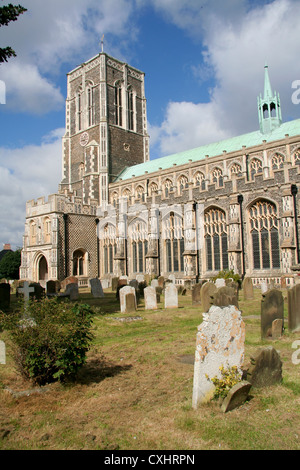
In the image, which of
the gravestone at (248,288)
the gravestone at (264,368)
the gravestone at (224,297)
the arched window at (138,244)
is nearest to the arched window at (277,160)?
the arched window at (138,244)

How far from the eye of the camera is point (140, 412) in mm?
3836

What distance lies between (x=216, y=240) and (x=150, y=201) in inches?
237

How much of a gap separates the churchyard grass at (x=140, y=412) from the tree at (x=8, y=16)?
21.5ft

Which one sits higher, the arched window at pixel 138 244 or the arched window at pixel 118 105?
the arched window at pixel 118 105

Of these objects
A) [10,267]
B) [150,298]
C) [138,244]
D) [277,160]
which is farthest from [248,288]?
[10,267]

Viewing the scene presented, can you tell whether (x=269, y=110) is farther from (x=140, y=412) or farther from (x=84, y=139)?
(x=140, y=412)

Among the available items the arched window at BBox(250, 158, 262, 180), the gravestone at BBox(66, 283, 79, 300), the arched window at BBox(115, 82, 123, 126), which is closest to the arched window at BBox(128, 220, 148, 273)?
the arched window at BBox(250, 158, 262, 180)

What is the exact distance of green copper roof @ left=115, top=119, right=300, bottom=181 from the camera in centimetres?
2581

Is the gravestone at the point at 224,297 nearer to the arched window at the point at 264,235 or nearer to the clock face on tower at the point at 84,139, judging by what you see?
the arched window at the point at 264,235

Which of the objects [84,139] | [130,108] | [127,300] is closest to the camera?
[127,300]

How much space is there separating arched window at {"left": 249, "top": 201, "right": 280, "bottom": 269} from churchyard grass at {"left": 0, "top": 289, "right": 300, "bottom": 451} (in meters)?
13.2

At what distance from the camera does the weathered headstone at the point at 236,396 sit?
3.82 meters

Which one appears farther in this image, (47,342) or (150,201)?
(150,201)
